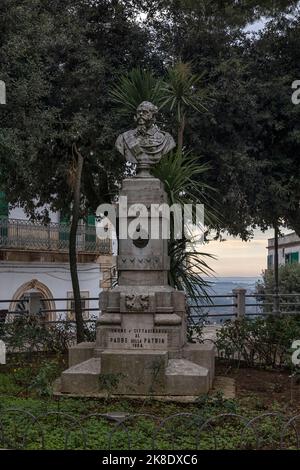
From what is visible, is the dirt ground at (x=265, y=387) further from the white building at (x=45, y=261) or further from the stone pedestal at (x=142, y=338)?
the white building at (x=45, y=261)

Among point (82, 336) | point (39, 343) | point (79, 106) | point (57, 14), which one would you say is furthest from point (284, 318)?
point (57, 14)

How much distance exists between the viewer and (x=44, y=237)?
2734 centimetres

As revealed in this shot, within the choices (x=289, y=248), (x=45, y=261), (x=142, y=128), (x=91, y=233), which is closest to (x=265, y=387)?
(x=142, y=128)

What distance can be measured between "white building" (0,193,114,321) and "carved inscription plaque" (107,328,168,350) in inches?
571

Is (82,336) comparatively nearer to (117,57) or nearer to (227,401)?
(227,401)

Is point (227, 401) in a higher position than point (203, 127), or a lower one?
lower

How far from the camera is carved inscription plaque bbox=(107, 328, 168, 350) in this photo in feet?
31.9

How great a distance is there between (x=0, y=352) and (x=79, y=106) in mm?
5747

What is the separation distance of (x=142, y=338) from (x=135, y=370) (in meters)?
0.59

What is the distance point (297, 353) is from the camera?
10.9 m

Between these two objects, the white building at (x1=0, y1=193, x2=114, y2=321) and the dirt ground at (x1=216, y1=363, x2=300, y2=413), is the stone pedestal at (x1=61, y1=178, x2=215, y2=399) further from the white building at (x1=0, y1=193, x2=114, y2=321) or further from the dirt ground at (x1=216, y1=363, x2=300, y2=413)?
the white building at (x1=0, y1=193, x2=114, y2=321)

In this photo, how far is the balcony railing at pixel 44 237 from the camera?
25.8 m

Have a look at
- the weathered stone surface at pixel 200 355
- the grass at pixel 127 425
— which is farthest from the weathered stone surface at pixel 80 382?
the weathered stone surface at pixel 200 355

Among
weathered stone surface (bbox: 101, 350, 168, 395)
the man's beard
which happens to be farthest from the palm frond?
weathered stone surface (bbox: 101, 350, 168, 395)
